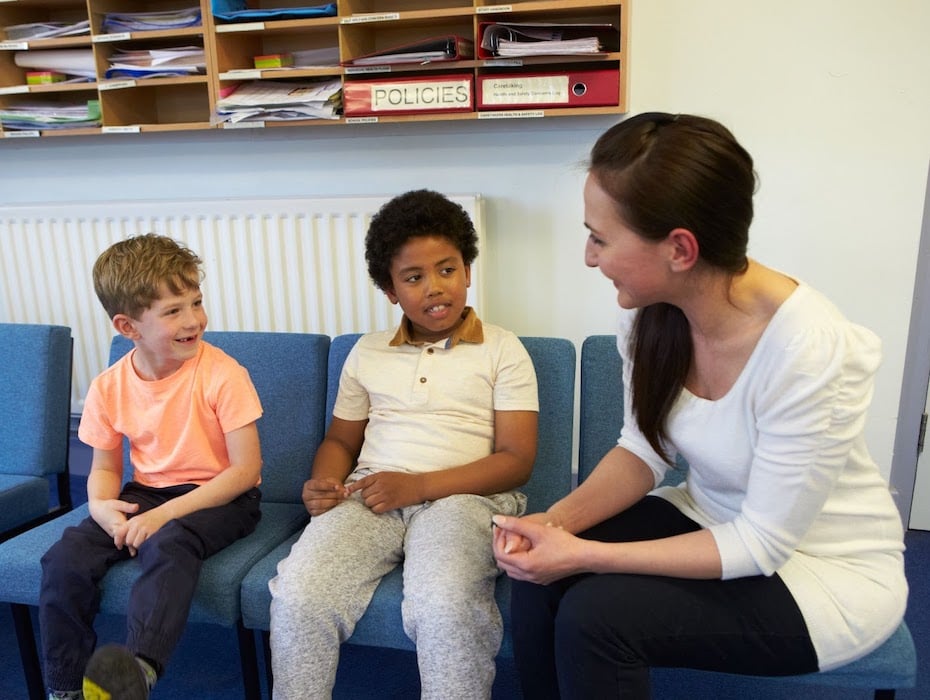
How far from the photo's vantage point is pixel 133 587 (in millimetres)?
1333

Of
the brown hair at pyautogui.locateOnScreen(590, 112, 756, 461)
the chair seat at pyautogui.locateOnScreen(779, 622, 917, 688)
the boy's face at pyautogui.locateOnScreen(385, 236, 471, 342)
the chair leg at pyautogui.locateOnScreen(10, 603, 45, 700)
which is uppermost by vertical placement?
the brown hair at pyautogui.locateOnScreen(590, 112, 756, 461)

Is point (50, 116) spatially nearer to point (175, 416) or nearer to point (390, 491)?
point (175, 416)

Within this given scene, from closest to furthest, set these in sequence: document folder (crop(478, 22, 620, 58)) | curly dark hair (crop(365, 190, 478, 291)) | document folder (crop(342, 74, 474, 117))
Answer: curly dark hair (crop(365, 190, 478, 291)) < document folder (crop(478, 22, 620, 58)) < document folder (crop(342, 74, 474, 117))

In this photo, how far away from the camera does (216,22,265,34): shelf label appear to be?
2.12m

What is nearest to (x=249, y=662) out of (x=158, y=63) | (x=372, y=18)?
(x=372, y=18)

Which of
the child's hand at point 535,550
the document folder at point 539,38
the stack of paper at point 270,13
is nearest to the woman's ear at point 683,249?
the child's hand at point 535,550

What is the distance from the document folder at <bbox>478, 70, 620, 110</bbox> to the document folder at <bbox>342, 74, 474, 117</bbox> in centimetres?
5

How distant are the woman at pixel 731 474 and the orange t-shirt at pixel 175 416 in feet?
2.28

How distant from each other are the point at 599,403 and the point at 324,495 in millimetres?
605

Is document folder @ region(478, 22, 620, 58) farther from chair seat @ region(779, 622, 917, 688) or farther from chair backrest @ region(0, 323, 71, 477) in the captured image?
chair seat @ region(779, 622, 917, 688)

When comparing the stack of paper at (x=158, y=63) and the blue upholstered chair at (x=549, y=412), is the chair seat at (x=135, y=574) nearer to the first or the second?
the blue upholstered chair at (x=549, y=412)

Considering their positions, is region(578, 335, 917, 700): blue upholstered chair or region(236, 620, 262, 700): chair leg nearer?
region(236, 620, 262, 700): chair leg

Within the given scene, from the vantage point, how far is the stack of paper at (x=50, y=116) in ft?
7.69

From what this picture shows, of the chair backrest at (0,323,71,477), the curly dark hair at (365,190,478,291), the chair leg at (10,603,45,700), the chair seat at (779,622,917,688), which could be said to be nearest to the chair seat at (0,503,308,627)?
the chair leg at (10,603,45,700)
